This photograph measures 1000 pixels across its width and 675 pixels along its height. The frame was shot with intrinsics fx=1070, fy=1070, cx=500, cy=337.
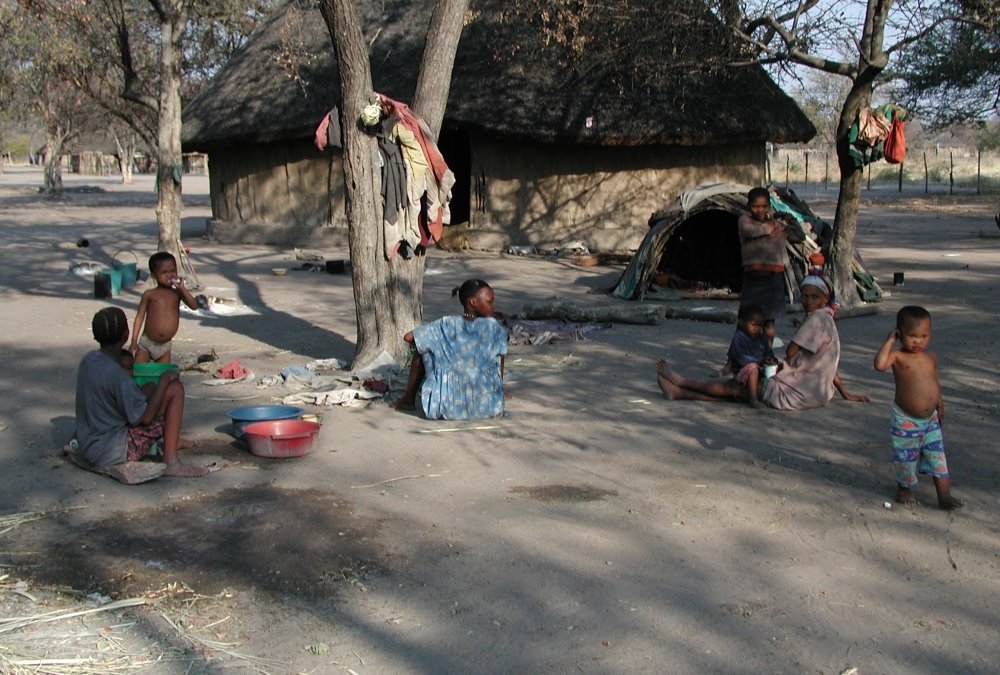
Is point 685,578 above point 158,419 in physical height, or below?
below

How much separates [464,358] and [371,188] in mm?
1946

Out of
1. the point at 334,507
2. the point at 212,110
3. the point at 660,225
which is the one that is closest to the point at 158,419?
the point at 334,507

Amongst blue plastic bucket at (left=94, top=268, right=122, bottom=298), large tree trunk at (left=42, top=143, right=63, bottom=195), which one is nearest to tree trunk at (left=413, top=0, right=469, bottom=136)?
blue plastic bucket at (left=94, top=268, right=122, bottom=298)

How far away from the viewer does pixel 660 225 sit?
1335 cm

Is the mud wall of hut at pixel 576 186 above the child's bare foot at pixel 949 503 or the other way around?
above

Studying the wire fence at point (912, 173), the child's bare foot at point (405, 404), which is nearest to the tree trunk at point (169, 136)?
the child's bare foot at point (405, 404)

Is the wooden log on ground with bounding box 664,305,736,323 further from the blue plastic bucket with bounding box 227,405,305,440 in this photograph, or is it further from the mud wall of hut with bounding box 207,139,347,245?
the mud wall of hut with bounding box 207,139,347,245

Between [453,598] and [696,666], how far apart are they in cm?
107

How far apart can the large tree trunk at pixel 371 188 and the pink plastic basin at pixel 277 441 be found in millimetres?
2169

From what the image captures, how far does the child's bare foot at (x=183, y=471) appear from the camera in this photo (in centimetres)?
591

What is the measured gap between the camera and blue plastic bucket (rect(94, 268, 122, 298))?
525 inches

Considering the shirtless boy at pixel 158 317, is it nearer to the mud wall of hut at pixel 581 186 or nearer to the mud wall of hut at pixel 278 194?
the mud wall of hut at pixel 581 186

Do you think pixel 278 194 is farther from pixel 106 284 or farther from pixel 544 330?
pixel 544 330

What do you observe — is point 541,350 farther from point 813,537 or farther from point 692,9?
point 692,9
